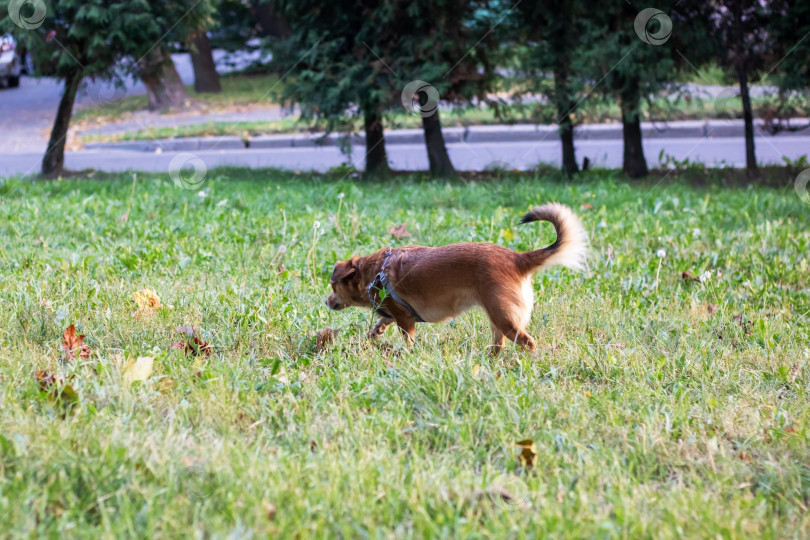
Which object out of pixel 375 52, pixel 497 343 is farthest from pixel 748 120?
pixel 497 343

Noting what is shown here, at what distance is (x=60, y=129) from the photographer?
39.4ft

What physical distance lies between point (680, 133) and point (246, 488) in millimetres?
15212

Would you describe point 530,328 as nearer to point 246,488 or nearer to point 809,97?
point 246,488

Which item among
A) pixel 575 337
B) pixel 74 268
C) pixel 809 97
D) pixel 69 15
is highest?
pixel 69 15

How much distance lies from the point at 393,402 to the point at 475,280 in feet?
2.98

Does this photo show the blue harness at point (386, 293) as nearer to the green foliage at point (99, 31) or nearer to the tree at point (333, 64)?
the tree at point (333, 64)

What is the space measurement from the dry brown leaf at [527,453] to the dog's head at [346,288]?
1.71 m

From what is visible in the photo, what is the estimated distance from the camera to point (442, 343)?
423 cm

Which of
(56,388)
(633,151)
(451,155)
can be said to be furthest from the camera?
(451,155)

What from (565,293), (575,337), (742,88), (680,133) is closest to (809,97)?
(742,88)

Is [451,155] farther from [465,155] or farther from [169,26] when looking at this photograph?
[169,26]

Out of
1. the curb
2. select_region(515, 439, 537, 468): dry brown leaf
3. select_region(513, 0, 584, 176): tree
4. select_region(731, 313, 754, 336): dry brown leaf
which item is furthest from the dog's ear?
the curb

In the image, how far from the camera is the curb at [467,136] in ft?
52.4

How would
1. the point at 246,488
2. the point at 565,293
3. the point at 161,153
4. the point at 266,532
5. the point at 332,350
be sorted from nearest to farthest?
the point at 266,532, the point at 246,488, the point at 332,350, the point at 565,293, the point at 161,153
